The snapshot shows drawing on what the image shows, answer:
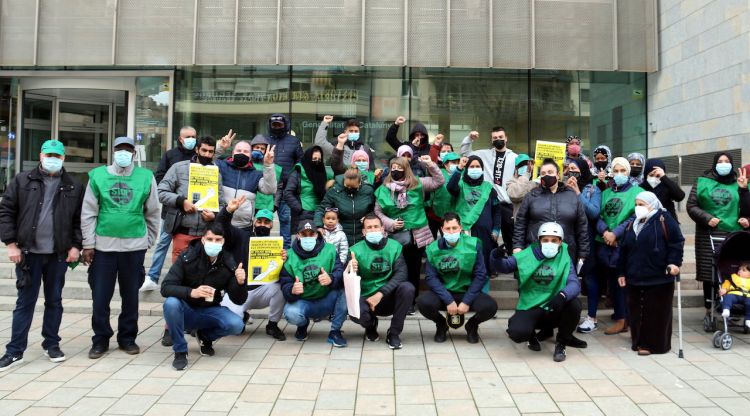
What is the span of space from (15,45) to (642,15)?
51.8ft

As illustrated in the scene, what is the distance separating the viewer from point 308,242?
625 centimetres

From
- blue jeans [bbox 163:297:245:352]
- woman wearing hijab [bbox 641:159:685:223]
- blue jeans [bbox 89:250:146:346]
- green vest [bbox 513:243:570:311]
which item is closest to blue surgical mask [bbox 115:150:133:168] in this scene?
blue jeans [bbox 89:250:146:346]

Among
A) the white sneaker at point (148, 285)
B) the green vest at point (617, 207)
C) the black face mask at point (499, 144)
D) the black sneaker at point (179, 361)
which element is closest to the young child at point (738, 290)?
the green vest at point (617, 207)

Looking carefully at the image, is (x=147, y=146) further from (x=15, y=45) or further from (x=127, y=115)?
(x=15, y=45)

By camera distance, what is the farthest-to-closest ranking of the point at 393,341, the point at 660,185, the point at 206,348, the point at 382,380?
1. the point at 660,185
2. the point at 393,341
3. the point at 206,348
4. the point at 382,380

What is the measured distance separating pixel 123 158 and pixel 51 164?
2.16 ft

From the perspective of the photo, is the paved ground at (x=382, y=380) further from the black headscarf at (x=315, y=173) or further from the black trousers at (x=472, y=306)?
the black headscarf at (x=315, y=173)

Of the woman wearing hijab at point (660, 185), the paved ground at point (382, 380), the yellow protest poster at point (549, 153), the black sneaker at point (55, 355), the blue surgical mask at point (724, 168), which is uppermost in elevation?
the yellow protest poster at point (549, 153)

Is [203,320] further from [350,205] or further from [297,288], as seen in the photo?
[350,205]

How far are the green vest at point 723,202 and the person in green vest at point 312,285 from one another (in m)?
4.59

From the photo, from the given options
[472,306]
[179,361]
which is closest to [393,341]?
[472,306]

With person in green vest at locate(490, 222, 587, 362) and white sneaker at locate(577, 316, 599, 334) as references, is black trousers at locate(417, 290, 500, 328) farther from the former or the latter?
white sneaker at locate(577, 316, 599, 334)

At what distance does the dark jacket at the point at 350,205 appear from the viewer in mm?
7000

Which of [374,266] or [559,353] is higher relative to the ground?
[374,266]
